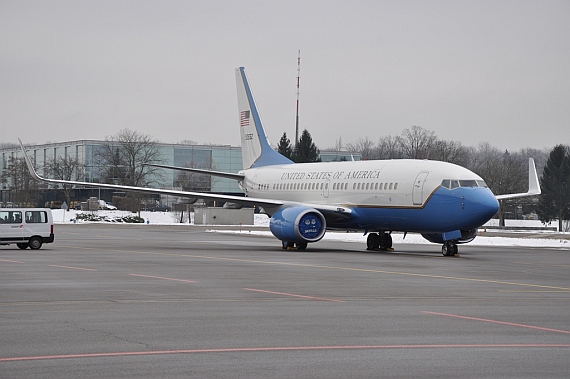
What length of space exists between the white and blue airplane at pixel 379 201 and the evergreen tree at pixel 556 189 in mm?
57698

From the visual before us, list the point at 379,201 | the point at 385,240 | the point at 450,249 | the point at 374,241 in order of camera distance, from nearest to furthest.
Result: the point at 450,249 → the point at 379,201 → the point at 385,240 → the point at 374,241

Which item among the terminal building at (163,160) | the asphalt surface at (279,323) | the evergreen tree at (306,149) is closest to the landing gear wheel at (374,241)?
the asphalt surface at (279,323)

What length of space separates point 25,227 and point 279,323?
2554 cm

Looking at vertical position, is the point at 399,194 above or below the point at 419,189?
below

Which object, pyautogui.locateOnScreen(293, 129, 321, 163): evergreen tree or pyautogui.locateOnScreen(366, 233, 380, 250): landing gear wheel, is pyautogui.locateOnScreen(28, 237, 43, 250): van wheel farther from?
pyautogui.locateOnScreen(293, 129, 321, 163): evergreen tree

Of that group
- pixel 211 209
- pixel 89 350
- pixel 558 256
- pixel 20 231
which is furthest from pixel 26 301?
Result: pixel 211 209

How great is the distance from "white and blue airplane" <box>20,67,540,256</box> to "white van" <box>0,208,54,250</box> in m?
2.69

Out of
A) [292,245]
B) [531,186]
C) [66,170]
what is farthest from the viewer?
[66,170]

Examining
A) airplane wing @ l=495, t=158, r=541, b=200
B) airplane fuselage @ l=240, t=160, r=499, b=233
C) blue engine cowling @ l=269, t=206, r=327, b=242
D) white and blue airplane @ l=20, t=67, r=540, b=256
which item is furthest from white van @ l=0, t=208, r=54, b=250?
airplane wing @ l=495, t=158, r=541, b=200

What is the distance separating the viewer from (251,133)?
48.4m

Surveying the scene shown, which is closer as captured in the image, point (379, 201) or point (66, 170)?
point (379, 201)

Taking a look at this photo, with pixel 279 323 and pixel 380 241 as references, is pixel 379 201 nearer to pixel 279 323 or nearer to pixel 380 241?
pixel 380 241

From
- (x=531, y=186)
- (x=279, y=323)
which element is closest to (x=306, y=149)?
(x=531, y=186)

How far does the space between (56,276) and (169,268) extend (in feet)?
13.3
